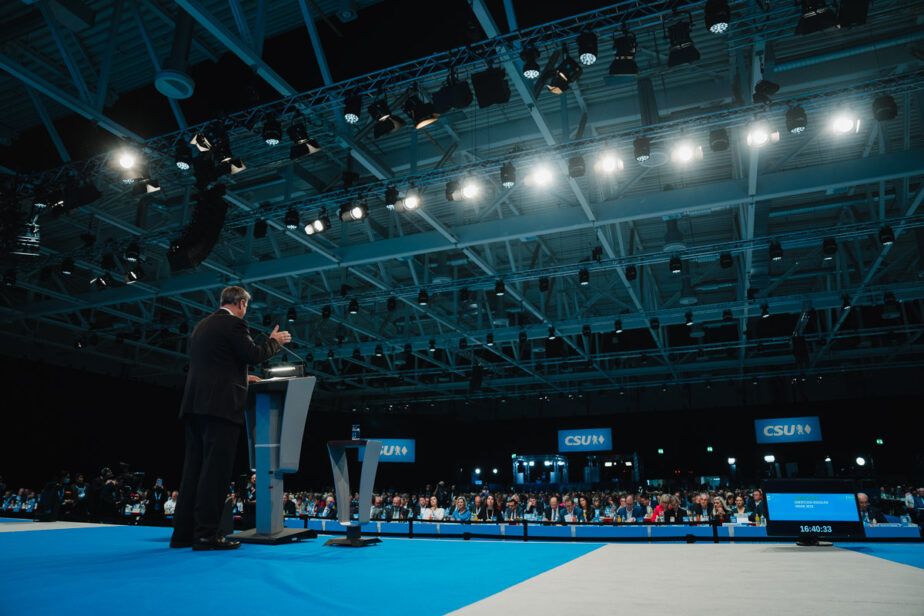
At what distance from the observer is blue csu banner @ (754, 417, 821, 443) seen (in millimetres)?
19094

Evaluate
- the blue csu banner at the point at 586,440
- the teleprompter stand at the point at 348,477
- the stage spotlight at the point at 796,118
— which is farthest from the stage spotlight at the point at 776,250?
the blue csu banner at the point at 586,440

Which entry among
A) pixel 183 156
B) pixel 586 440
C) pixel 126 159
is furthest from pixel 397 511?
pixel 586 440

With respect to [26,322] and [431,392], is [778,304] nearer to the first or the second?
[431,392]

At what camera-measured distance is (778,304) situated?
12891 mm

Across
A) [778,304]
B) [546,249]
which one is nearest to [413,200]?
[546,249]

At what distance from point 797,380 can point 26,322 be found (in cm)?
2641

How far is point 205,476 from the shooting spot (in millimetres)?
2717

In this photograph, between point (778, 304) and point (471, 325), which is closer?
point (778, 304)

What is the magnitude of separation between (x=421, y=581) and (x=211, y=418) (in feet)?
4.47

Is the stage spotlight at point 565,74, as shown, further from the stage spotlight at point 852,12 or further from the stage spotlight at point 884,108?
the stage spotlight at point 884,108

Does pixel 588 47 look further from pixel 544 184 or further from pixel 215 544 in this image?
pixel 215 544

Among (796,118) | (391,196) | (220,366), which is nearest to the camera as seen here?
(220,366)

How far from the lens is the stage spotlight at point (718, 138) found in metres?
7.07

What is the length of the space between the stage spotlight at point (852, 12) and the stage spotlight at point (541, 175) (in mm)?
3611
